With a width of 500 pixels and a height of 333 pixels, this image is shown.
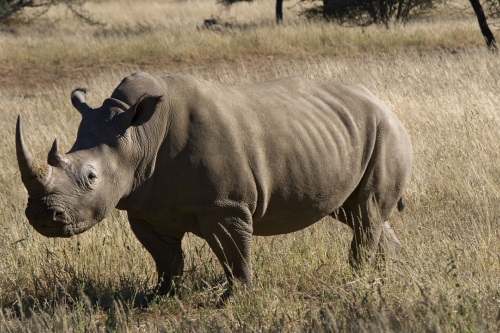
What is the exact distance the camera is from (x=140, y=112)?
493cm

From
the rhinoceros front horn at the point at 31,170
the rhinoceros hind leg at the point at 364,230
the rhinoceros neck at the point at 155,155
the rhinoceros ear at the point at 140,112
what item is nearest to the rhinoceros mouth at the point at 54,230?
the rhinoceros front horn at the point at 31,170

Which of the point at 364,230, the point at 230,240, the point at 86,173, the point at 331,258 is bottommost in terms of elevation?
the point at 331,258

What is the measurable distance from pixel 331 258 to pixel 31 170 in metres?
2.46

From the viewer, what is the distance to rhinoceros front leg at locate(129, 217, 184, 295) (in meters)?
5.43

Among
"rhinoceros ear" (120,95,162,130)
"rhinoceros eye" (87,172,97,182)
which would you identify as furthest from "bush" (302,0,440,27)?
"rhinoceros eye" (87,172,97,182)

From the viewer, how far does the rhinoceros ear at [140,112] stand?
485 cm

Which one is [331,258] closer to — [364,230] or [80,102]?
[364,230]

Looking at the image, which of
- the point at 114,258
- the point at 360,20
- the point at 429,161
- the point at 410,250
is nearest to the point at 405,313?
the point at 410,250

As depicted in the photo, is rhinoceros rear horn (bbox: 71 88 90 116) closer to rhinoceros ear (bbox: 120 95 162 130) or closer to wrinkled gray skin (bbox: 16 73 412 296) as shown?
wrinkled gray skin (bbox: 16 73 412 296)

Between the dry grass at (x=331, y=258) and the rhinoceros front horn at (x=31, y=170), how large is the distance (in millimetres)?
588

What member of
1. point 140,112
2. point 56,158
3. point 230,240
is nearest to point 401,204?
point 230,240

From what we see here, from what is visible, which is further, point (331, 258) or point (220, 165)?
point (331, 258)

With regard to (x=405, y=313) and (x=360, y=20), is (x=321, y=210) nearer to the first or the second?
(x=405, y=313)

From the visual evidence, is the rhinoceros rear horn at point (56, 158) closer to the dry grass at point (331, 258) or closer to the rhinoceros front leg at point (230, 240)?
the dry grass at point (331, 258)
